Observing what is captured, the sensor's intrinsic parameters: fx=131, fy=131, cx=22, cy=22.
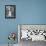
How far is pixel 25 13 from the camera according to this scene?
4.15 meters

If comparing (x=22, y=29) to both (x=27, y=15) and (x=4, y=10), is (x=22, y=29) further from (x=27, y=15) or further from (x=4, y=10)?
(x=4, y=10)

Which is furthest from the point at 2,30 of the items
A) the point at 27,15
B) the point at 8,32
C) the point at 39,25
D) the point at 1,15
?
the point at 39,25

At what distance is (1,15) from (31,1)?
1044 mm

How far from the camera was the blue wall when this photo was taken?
163 inches

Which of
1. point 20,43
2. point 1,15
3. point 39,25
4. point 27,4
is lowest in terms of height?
point 20,43

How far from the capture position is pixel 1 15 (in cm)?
414

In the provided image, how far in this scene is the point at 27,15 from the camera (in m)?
4.15

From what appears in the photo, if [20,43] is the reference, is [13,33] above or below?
above

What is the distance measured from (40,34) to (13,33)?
2.74 feet

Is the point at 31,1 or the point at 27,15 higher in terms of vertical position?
the point at 31,1

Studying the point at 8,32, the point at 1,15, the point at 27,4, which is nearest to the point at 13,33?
the point at 8,32

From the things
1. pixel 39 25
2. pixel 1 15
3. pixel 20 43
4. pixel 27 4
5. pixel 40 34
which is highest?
pixel 27 4

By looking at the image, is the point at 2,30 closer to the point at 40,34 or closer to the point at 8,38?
the point at 8,38

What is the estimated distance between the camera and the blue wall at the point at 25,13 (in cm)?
414
